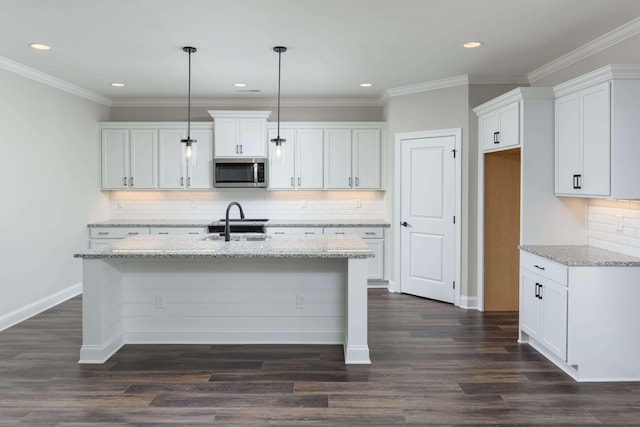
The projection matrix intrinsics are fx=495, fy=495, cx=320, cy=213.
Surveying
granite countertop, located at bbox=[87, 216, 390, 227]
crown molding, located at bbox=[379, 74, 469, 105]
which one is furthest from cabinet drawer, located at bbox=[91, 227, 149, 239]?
crown molding, located at bbox=[379, 74, 469, 105]

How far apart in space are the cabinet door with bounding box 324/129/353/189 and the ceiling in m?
0.97

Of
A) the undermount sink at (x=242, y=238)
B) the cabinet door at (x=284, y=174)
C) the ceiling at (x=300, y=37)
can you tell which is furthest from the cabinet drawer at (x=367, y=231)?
the undermount sink at (x=242, y=238)

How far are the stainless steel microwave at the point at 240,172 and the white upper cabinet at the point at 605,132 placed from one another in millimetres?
3891

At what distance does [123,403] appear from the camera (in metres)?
3.09

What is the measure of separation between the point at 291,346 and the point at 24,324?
2.75 meters

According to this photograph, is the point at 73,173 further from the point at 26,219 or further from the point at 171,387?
the point at 171,387

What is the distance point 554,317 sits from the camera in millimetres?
3707

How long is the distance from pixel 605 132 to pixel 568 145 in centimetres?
49

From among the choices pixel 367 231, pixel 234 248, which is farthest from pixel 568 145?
pixel 367 231

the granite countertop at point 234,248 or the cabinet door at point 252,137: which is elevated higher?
the cabinet door at point 252,137

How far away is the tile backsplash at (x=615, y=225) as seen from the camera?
3814 millimetres

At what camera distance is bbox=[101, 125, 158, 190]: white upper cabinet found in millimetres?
6785

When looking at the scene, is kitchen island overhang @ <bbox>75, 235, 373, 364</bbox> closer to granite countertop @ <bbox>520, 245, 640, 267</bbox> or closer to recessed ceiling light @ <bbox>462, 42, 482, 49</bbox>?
granite countertop @ <bbox>520, 245, 640, 267</bbox>

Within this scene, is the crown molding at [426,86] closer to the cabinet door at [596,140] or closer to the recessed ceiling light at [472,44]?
the recessed ceiling light at [472,44]
